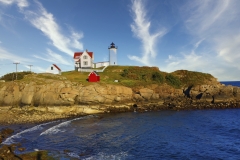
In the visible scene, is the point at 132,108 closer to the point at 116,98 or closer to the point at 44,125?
the point at 116,98

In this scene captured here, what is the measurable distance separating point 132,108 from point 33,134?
27.2m

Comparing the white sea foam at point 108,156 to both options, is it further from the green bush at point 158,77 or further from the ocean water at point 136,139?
the green bush at point 158,77

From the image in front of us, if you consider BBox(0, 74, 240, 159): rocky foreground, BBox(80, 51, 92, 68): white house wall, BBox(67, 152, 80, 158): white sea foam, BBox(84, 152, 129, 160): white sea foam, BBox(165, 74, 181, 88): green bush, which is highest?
BBox(80, 51, 92, 68): white house wall

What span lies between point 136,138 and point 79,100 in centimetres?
2425

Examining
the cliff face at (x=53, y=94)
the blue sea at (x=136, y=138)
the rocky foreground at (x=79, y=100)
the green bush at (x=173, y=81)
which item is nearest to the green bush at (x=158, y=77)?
the green bush at (x=173, y=81)

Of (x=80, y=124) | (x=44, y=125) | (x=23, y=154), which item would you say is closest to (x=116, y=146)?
(x=23, y=154)

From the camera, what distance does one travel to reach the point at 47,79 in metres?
54.3

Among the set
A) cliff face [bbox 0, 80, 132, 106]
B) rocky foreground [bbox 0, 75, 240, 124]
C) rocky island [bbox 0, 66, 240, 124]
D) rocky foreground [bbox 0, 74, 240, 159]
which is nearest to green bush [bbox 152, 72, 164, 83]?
rocky island [bbox 0, 66, 240, 124]

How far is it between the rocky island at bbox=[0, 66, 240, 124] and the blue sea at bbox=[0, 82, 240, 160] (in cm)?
856

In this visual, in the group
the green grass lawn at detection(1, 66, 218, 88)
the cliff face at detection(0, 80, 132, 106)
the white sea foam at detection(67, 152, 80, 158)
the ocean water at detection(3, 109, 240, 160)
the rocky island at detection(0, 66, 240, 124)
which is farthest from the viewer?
the green grass lawn at detection(1, 66, 218, 88)

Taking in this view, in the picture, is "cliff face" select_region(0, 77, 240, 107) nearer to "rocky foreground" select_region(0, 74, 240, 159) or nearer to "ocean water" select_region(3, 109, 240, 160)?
"rocky foreground" select_region(0, 74, 240, 159)

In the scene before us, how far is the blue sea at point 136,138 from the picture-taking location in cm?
2238

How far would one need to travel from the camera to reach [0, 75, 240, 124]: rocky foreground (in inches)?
1795

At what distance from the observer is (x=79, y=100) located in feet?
160
